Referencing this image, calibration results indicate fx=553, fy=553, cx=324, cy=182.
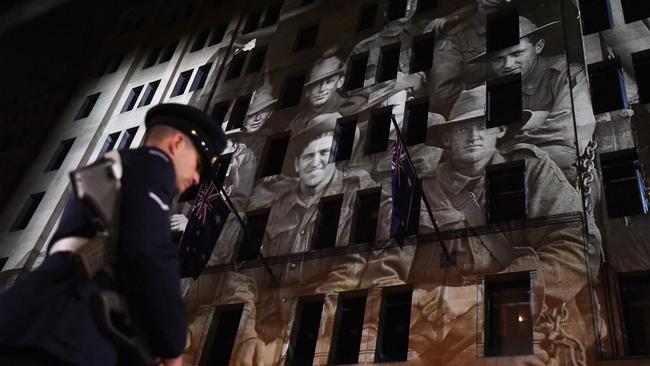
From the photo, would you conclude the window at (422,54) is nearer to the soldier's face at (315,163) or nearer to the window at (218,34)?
the soldier's face at (315,163)

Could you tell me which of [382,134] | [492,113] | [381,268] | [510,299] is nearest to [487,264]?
[510,299]

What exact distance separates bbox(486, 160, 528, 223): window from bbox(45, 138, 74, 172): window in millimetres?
24865

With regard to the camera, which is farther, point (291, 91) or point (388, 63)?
point (291, 91)

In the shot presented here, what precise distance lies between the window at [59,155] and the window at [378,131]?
19.8 metres

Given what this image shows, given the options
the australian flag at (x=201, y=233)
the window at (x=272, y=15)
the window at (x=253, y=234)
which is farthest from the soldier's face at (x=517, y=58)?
the window at (x=272, y=15)

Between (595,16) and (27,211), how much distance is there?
91.7ft

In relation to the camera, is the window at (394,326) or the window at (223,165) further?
the window at (223,165)

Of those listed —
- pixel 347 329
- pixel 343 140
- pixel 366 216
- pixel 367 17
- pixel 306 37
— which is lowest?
pixel 347 329

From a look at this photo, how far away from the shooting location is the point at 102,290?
238cm

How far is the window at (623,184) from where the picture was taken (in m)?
13.9

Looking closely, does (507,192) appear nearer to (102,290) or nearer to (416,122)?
(416,122)

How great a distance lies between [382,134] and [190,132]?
17306mm

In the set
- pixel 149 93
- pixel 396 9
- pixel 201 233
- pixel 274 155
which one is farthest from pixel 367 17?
pixel 201 233

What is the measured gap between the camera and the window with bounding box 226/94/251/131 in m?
25.3
